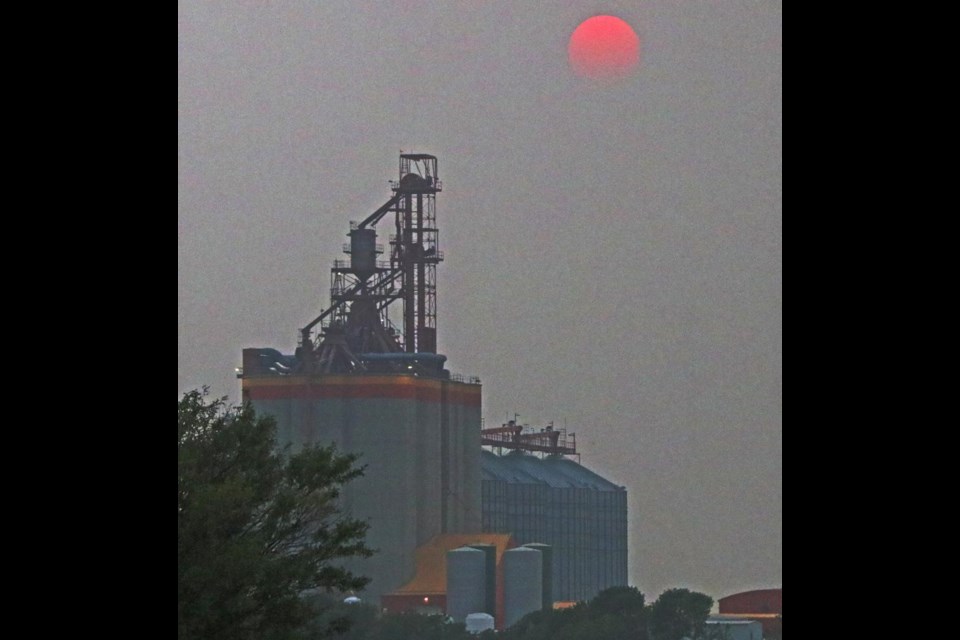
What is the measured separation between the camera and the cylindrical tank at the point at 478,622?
2520 inches

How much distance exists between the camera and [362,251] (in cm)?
7331

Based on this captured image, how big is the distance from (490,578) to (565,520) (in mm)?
8399

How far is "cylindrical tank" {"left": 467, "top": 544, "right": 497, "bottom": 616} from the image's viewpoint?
6575 centimetres

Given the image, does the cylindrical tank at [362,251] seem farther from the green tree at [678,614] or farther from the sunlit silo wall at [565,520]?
the green tree at [678,614]

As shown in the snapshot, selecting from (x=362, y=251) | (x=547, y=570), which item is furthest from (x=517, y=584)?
(x=362, y=251)

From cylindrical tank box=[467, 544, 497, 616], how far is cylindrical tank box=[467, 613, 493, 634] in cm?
95

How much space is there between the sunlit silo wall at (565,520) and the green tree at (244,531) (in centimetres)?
5115

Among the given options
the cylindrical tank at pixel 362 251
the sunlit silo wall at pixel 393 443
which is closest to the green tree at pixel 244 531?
the sunlit silo wall at pixel 393 443
